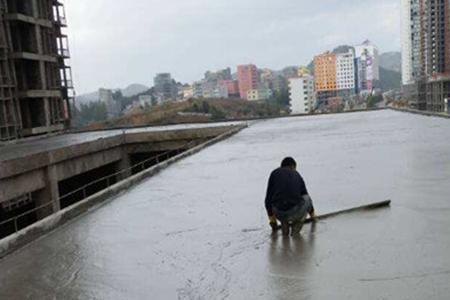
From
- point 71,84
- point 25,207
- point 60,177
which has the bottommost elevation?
point 25,207

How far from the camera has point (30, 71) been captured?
117ft

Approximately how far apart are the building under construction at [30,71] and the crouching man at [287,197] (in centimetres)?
2685

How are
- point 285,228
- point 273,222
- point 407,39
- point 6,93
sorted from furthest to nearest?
point 407,39
point 6,93
point 273,222
point 285,228

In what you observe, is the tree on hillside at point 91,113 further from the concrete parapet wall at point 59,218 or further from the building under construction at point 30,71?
the concrete parapet wall at point 59,218

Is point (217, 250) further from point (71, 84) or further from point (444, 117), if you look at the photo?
point (71, 84)

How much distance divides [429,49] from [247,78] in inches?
3077

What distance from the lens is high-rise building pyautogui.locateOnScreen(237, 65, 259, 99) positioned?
533 feet

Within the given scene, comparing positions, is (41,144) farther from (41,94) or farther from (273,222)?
(273,222)

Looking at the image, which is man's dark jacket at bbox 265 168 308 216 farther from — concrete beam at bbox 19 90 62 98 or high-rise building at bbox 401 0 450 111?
high-rise building at bbox 401 0 450 111

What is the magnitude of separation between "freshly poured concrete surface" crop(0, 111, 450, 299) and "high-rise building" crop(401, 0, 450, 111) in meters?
74.4

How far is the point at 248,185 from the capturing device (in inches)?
440

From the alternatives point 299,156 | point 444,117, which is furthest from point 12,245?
point 444,117

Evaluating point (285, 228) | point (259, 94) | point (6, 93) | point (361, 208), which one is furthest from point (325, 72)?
point (285, 228)

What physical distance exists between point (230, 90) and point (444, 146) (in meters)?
150
